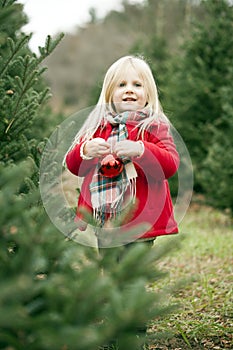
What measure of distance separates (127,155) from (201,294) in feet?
6.55

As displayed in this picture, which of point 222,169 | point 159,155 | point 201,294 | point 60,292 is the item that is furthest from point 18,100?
point 222,169

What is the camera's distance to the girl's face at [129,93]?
285cm

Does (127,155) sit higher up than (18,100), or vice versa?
(18,100)

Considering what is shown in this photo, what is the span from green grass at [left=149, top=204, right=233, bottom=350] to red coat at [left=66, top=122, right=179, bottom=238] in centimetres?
41

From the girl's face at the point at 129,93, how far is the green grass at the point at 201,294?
0.93 m

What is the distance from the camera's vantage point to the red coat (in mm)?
2668

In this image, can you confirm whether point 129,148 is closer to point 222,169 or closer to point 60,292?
point 60,292

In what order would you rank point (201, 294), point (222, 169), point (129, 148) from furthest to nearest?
point (222, 169), point (201, 294), point (129, 148)

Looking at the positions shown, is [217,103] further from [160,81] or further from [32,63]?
[32,63]

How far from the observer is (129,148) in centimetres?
254

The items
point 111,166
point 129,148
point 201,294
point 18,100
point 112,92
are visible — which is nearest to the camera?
point 129,148

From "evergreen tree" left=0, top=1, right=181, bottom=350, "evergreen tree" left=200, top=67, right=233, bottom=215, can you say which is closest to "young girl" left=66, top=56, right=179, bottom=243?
"evergreen tree" left=0, top=1, right=181, bottom=350

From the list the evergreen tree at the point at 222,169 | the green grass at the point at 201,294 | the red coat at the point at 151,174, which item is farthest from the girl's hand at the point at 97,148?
the evergreen tree at the point at 222,169

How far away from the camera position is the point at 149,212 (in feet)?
8.87
